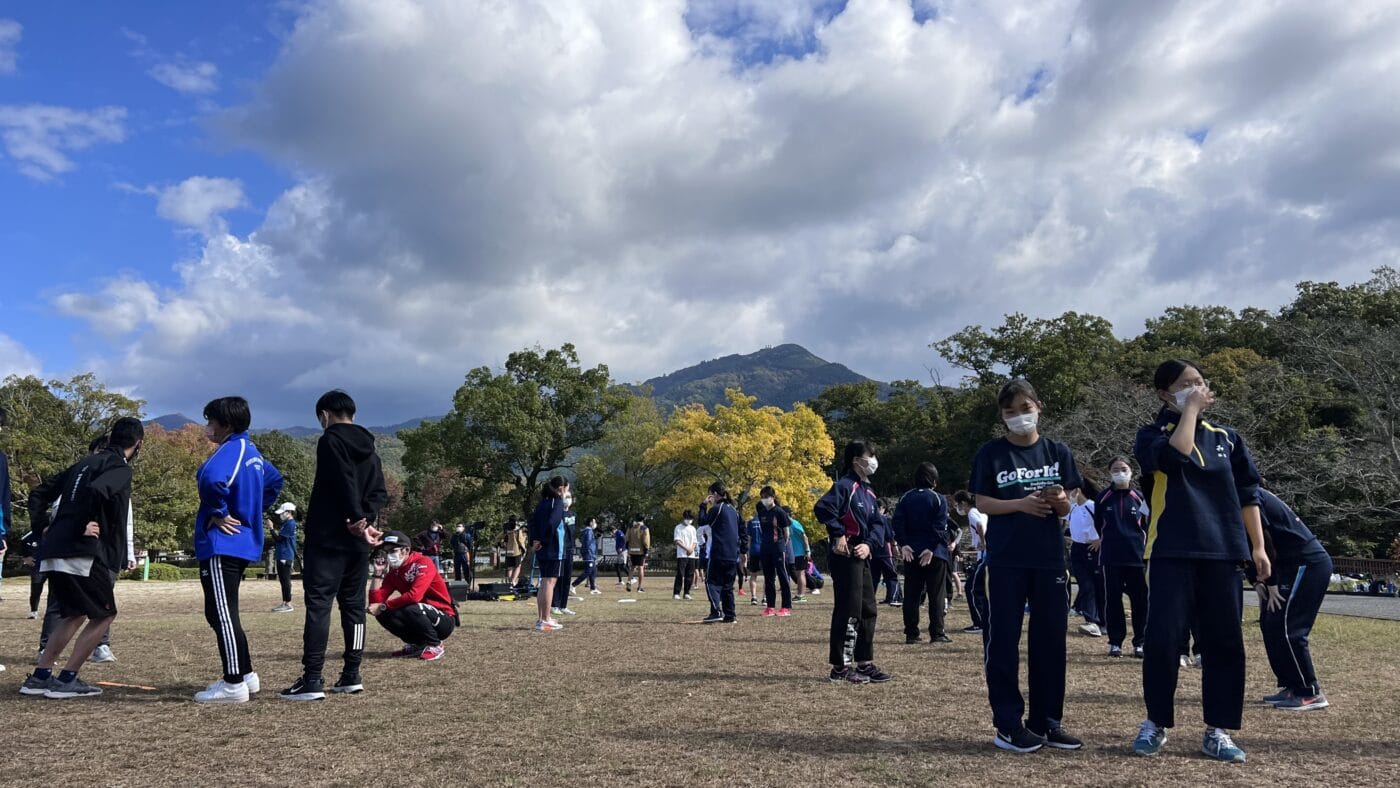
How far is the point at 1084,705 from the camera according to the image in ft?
19.8

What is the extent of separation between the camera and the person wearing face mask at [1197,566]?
4406mm

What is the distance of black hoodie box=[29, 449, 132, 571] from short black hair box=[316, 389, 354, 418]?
4.84 ft

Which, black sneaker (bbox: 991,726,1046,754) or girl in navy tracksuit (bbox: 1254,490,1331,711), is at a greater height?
girl in navy tracksuit (bbox: 1254,490,1331,711)

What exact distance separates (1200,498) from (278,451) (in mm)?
67435

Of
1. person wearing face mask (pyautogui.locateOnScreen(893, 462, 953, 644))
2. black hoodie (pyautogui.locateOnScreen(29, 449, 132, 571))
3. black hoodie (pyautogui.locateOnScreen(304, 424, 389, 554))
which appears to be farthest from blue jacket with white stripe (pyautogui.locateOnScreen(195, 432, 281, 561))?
person wearing face mask (pyautogui.locateOnScreen(893, 462, 953, 644))

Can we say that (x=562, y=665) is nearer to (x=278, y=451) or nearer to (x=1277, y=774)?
(x=1277, y=774)

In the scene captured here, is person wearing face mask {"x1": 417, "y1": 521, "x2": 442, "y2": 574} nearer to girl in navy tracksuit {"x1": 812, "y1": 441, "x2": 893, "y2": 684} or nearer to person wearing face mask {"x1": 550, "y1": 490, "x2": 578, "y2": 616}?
person wearing face mask {"x1": 550, "y1": 490, "x2": 578, "y2": 616}

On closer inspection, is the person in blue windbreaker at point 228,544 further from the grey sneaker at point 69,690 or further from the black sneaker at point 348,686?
the grey sneaker at point 69,690

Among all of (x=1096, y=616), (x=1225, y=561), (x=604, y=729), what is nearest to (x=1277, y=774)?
(x=1225, y=561)

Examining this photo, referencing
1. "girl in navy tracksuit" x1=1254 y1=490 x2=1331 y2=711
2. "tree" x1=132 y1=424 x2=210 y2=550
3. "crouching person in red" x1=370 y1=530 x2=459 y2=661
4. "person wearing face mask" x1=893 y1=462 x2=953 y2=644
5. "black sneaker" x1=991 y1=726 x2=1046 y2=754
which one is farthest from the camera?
"tree" x1=132 y1=424 x2=210 y2=550

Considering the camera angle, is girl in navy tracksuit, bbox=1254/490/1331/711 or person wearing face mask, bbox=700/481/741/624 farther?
person wearing face mask, bbox=700/481/741/624

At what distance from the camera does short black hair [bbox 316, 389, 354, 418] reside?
636cm

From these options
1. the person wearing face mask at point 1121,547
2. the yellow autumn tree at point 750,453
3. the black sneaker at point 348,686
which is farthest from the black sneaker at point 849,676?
the yellow autumn tree at point 750,453

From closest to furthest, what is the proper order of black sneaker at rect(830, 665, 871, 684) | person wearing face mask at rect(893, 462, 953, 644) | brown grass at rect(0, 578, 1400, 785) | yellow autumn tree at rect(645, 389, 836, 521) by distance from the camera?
brown grass at rect(0, 578, 1400, 785)
black sneaker at rect(830, 665, 871, 684)
person wearing face mask at rect(893, 462, 953, 644)
yellow autumn tree at rect(645, 389, 836, 521)
